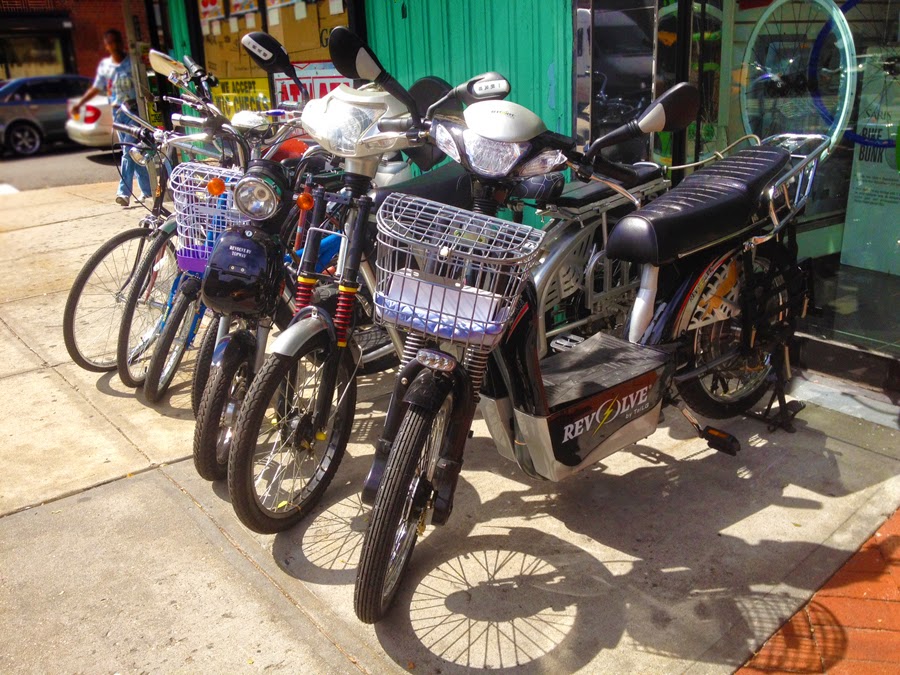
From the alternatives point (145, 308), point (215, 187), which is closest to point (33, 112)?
point (145, 308)

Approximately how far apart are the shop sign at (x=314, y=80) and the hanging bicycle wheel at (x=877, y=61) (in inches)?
148

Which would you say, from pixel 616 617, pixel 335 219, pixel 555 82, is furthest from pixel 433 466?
pixel 555 82

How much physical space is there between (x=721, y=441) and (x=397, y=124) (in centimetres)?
182

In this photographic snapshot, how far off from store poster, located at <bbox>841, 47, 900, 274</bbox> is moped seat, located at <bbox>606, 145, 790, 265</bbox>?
1.21m

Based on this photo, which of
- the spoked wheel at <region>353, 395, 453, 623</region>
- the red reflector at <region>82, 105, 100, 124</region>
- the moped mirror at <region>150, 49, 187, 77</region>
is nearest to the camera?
the spoked wheel at <region>353, 395, 453, 623</region>

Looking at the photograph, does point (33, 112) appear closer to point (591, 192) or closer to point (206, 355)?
point (206, 355)

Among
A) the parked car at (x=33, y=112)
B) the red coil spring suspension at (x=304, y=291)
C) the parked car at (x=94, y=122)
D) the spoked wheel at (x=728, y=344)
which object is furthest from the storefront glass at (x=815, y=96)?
the parked car at (x=33, y=112)

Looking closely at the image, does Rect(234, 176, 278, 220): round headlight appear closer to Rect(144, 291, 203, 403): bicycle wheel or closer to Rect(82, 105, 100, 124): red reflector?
Rect(144, 291, 203, 403): bicycle wheel

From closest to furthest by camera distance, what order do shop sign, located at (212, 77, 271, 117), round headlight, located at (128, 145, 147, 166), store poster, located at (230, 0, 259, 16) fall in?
round headlight, located at (128, 145, 147, 166) < store poster, located at (230, 0, 259, 16) < shop sign, located at (212, 77, 271, 117)

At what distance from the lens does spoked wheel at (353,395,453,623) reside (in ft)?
8.09

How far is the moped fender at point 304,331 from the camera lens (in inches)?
113

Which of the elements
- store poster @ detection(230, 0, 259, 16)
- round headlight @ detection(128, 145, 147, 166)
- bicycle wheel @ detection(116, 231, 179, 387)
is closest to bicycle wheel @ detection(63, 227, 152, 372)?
bicycle wheel @ detection(116, 231, 179, 387)

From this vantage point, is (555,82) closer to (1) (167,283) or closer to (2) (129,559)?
(1) (167,283)

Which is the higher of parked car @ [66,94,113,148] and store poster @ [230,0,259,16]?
store poster @ [230,0,259,16]
